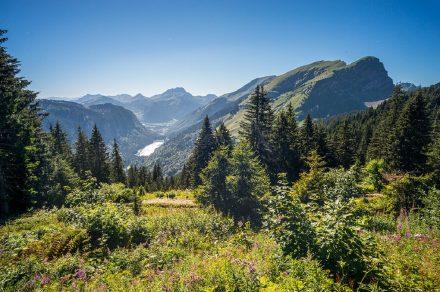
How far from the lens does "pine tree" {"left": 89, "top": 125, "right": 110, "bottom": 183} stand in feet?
172

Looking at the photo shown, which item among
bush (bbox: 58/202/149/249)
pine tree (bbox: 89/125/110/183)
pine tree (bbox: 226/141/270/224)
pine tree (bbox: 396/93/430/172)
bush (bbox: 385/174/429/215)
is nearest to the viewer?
bush (bbox: 58/202/149/249)

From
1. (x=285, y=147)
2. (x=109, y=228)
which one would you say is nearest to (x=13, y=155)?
(x=109, y=228)

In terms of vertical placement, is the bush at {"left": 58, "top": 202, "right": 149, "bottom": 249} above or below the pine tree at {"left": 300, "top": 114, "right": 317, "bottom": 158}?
below

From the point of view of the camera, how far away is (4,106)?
784 inches

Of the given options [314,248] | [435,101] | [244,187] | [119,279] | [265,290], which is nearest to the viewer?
[265,290]

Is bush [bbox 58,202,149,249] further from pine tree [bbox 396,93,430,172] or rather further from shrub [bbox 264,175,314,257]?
pine tree [bbox 396,93,430,172]

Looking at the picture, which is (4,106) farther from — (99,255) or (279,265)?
(279,265)

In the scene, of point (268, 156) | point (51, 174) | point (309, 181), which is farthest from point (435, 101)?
point (51, 174)

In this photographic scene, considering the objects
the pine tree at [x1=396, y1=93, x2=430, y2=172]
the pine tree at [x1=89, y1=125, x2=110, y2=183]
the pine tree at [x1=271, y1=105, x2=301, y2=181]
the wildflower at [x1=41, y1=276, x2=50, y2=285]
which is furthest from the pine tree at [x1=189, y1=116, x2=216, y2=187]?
the wildflower at [x1=41, y1=276, x2=50, y2=285]

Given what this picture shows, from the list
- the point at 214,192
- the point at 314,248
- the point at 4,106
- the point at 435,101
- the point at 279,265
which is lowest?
the point at 214,192

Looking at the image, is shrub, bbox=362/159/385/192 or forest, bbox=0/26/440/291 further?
shrub, bbox=362/159/385/192

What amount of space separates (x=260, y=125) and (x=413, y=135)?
786 inches

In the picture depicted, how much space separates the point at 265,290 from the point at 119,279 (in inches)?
153

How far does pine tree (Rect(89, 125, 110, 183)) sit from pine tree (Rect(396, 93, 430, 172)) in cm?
5056
